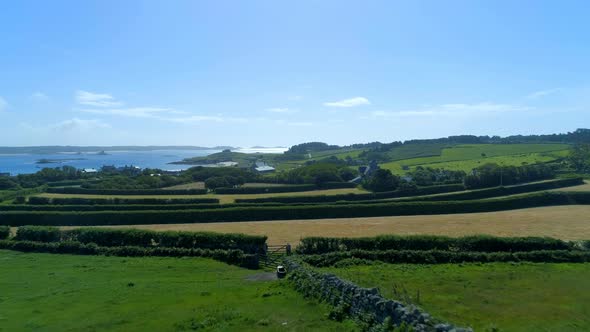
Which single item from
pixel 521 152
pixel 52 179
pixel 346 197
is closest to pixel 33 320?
pixel 346 197

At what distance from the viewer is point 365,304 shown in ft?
38.7

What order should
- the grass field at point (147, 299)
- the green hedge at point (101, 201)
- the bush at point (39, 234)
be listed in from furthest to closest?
the green hedge at point (101, 201) < the bush at point (39, 234) < the grass field at point (147, 299)

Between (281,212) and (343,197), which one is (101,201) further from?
(343,197)

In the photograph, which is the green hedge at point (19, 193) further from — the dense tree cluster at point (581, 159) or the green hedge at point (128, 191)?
the dense tree cluster at point (581, 159)

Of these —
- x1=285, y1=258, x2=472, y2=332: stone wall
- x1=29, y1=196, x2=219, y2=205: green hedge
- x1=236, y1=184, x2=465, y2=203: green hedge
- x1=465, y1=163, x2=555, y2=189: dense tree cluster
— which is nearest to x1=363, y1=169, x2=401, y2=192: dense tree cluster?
x1=236, y1=184, x2=465, y2=203: green hedge

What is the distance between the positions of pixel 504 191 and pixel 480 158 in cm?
4669

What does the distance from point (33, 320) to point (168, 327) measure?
225 inches

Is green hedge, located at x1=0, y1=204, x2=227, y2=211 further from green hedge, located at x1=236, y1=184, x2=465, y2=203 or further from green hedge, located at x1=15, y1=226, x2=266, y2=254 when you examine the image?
green hedge, located at x1=15, y1=226, x2=266, y2=254

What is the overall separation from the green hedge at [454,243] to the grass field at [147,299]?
26.7 feet

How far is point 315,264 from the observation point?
84.7 ft

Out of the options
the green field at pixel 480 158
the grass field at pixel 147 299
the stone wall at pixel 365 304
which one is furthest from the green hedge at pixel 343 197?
the stone wall at pixel 365 304

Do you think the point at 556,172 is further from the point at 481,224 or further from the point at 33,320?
the point at 33,320

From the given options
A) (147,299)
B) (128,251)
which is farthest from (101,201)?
(147,299)

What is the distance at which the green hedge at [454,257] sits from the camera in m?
25.6
